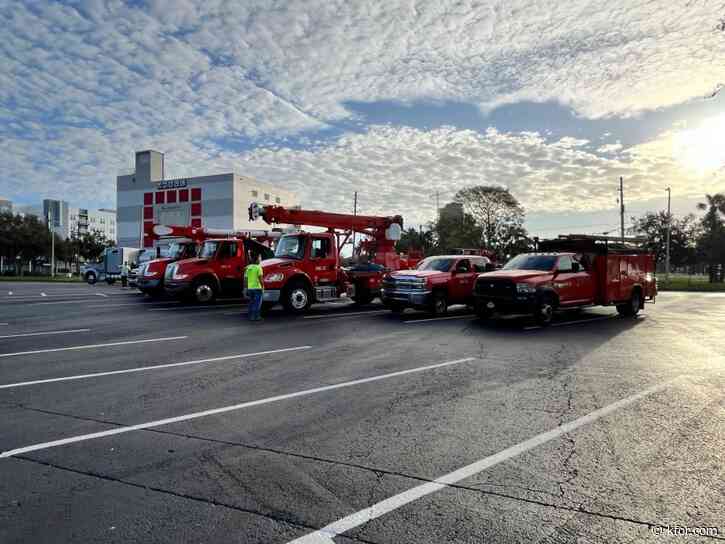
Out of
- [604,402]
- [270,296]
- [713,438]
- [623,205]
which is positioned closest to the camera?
[713,438]

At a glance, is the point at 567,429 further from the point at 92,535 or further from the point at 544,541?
the point at 92,535

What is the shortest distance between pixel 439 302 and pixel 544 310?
313cm

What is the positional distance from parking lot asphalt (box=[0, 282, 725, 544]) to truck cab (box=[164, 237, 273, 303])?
8629 mm

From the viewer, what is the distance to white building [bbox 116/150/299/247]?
72.4 metres

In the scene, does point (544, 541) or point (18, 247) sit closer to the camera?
point (544, 541)

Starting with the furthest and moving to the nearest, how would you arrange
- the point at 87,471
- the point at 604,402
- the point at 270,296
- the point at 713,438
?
1. the point at 270,296
2. the point at 604,402
3. the point at 713,438
4. the point at 87,471

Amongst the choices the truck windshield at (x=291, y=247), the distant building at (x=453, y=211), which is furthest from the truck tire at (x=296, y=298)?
the distant building at (x=453, y=211)

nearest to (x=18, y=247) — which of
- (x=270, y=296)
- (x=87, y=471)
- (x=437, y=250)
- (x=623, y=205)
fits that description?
(x=437, y=250)

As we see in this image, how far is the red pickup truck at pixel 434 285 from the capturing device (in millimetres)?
15164

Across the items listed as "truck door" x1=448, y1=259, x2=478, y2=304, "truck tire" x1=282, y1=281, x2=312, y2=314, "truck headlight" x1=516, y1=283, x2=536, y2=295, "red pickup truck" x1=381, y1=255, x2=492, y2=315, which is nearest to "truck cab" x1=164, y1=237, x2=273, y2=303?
"truck tire" x1=282, y1=281, x2=312, y2=314

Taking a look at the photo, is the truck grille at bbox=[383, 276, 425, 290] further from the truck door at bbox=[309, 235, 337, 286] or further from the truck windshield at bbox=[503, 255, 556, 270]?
the truck windshield at bbox=[503, 255, 556, 270]

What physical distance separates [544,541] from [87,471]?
10.6 ft

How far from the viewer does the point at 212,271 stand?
62.7ft

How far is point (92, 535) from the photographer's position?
3051mm
